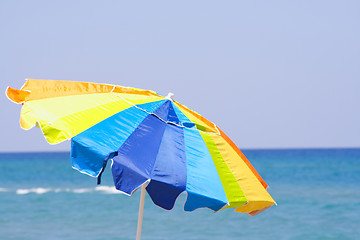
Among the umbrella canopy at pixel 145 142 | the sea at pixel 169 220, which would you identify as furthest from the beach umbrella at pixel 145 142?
the sea at pixel 169 220

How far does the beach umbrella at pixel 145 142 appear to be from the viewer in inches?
140

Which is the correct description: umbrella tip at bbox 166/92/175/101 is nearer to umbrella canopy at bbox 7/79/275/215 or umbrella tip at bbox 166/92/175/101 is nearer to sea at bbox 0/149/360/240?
umbrella canopy at bbox 7/79/275/215

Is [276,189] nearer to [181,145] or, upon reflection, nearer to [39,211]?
[39,211]

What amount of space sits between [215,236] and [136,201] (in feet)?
22.8

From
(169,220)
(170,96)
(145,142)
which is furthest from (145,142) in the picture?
(169,220)

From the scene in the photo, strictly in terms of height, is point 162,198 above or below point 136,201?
above

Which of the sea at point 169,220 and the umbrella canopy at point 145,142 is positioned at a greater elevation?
the umbrella canopy at point 145,142

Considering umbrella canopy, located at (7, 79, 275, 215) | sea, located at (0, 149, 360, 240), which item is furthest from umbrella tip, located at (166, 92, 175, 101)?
sea, located at (0, 149, 360, 240)

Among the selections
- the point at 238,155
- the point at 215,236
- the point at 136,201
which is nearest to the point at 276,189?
the point at 136,201

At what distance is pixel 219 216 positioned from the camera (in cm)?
1484

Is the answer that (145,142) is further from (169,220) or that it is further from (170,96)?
(169,220)

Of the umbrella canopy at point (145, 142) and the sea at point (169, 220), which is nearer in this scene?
the umbrella canopy at point (145, 142)

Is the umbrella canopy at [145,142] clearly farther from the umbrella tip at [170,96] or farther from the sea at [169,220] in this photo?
the sea at [169,220]

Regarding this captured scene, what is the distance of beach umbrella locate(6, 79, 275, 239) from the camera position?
3.56 metres
